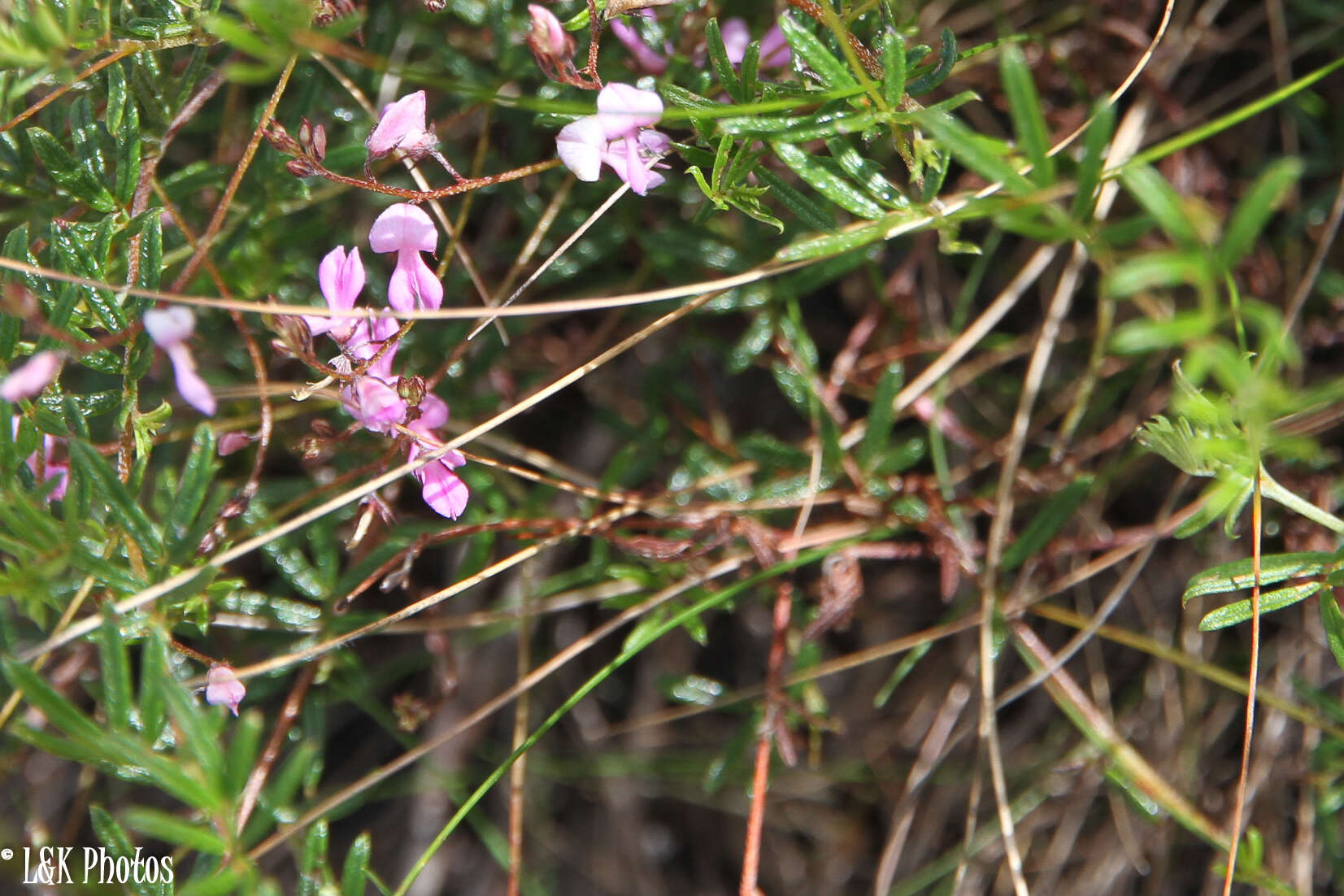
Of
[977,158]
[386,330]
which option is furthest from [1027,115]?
[386,330]

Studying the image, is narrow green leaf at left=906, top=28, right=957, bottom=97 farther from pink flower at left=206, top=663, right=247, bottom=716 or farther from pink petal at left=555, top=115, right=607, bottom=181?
pink flower at left=206, top=663, right=247, bottom=716

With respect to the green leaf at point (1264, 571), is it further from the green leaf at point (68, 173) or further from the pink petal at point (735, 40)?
the green leaf at point (68, 173)

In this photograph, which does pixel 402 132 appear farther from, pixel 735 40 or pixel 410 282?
pixel 735 40

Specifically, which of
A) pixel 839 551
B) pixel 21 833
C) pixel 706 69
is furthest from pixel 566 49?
pixel 21 833

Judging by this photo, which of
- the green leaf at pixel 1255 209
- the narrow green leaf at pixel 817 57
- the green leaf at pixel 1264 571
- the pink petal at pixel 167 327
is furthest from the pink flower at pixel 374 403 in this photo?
the green leaf at pixel 1264 571

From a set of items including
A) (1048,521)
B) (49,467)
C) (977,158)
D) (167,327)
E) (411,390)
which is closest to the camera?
(977,158)

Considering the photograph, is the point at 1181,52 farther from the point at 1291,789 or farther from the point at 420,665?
the point at 420,665
